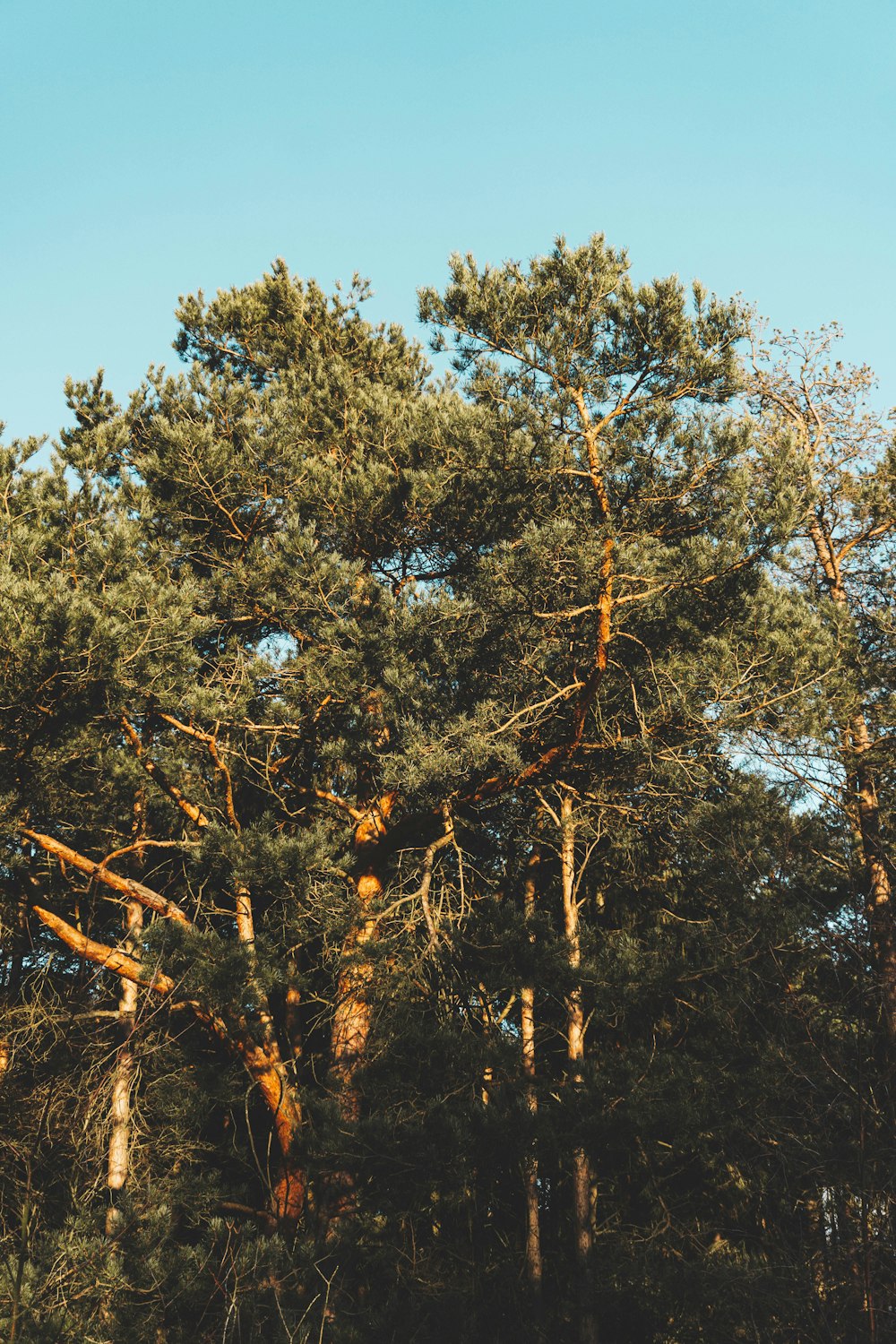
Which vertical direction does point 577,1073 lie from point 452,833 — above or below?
below

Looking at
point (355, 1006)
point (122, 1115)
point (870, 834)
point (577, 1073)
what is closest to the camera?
point (577, 1073)

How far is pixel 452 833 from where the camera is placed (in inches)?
287

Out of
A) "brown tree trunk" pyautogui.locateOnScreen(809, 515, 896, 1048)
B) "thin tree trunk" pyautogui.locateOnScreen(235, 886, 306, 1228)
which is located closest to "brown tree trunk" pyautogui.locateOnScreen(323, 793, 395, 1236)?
"thin tree trunk" pyautogui.locateOnScreen(235, 886, 306, 1228)

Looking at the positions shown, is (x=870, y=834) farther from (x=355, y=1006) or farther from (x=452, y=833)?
(x=355, y=1006)

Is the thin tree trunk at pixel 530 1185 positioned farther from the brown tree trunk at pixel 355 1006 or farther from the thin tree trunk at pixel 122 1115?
the thin tree trunk at pixel 122 1115

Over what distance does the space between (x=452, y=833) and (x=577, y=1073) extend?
6.05 feet

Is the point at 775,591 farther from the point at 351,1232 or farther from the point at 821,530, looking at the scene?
the point at 351,1232

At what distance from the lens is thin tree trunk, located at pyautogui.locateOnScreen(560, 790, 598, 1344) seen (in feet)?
22.1

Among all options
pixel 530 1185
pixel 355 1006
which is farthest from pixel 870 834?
pixel 355 1006

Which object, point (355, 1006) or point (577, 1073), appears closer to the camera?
point (577, 1073)

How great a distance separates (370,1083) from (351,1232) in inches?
35.0

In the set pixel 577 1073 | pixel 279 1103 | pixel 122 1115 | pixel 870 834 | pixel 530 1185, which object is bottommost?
pixel 530 1185

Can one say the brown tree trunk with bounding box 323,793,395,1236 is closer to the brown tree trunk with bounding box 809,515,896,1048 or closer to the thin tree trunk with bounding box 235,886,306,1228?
the thin tree trunk with bounding box 235,886,306,1228

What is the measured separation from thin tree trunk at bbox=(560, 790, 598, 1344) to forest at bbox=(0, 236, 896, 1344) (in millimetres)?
34
